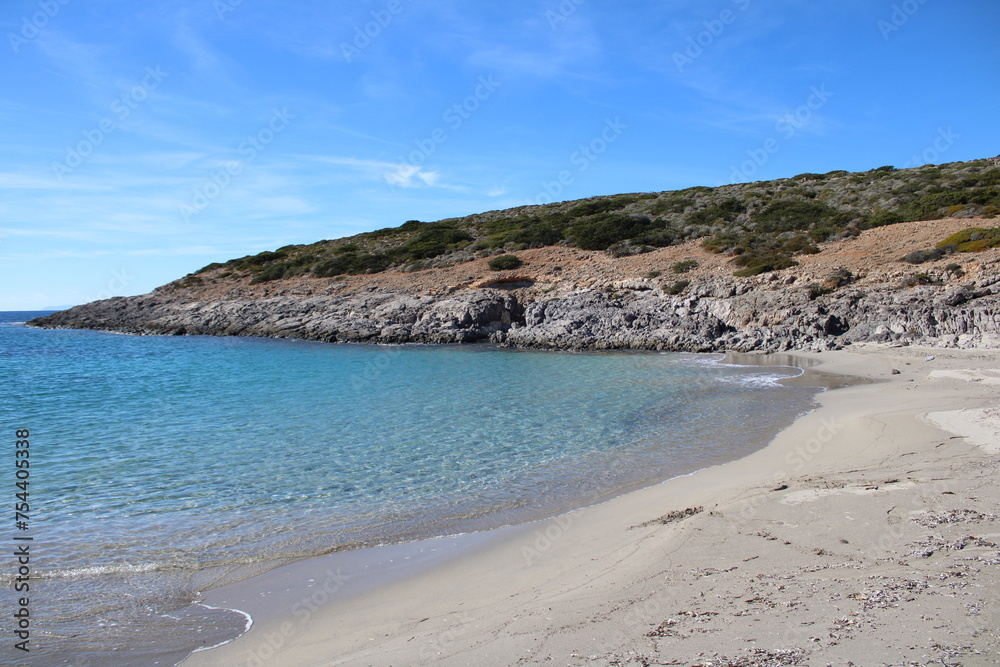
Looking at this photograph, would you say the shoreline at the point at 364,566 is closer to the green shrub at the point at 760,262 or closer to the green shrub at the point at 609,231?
the green shrub at the point at 760,262

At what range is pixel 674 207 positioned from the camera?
49.5 m

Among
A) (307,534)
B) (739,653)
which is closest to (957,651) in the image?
(739,653)

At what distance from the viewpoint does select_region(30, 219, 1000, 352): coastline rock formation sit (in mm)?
23359

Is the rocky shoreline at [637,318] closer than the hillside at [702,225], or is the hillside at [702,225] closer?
the rocky shoreline at [637,318]

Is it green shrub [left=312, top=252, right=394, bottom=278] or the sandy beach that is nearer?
the sandy beach

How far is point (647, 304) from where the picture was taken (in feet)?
100

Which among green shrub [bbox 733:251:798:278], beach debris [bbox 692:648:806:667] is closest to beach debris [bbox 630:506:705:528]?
beach debris [bbox 692:648:806:667]

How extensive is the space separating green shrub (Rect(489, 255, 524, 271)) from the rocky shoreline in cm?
271

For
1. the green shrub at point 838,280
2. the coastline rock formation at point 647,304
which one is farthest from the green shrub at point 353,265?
the green shrub at point 838,280

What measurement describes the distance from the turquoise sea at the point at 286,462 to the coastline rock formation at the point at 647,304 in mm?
7034

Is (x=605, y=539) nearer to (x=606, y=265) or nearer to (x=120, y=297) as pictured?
(x=606, y=265)

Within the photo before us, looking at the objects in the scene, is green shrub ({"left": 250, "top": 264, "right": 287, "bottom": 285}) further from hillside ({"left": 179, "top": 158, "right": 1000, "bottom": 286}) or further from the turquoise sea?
the turquoise sea

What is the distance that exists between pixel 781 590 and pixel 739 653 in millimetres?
1067

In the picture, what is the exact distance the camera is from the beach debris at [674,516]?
6504 millimetres
